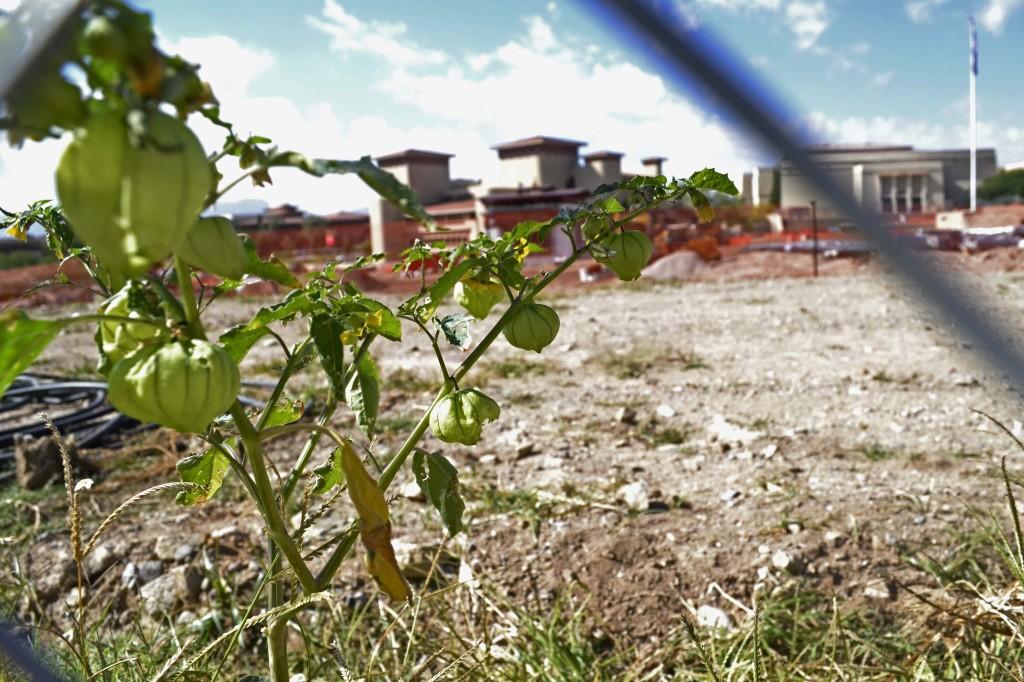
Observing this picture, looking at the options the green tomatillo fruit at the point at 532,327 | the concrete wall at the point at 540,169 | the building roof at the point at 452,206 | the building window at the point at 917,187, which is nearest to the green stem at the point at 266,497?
the green tomatillo fruit at the point at 532,327

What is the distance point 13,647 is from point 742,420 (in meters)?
2.16

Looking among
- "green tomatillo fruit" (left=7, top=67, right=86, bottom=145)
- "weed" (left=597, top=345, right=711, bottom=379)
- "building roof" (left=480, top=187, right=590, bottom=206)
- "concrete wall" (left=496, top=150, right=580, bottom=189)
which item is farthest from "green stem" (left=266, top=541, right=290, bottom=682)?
"concrete wall" (left=496, top=150, right=580, bottom=189)

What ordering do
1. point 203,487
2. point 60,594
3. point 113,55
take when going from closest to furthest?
point 113,55, point 203,487, point 60,594

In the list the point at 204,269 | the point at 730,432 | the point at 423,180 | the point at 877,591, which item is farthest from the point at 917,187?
the point at 423,180

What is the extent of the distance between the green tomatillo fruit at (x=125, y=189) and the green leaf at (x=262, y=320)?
10.7 inches

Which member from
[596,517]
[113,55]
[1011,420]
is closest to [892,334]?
[1011,420]

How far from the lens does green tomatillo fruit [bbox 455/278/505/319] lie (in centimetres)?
74

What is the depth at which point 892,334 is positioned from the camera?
153 inches

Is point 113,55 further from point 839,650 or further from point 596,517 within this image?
point 596,517

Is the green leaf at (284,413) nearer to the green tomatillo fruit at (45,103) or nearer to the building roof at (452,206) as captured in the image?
the green tomatillo fruit at (45,103)

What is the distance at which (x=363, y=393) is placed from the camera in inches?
26.6

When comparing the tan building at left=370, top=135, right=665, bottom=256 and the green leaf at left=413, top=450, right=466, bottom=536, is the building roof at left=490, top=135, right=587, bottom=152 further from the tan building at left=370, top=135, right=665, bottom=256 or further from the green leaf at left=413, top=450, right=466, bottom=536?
the green leaf at left=413, top=450, right=466, bottom=536

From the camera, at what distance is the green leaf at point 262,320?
0.59 m

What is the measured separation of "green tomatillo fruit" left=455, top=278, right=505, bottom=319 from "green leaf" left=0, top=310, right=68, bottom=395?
0.36 m
